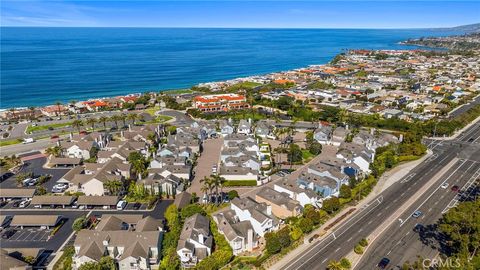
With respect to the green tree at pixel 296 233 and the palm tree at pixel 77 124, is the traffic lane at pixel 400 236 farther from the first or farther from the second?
the palm tree at pixel 77 124

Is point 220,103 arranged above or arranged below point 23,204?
above

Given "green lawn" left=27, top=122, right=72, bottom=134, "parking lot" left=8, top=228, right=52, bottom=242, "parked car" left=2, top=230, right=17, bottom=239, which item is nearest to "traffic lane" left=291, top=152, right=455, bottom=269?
"parking lot" left=8, top=228, right=52, bottom=242

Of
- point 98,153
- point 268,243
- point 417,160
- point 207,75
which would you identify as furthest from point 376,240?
point 207,75

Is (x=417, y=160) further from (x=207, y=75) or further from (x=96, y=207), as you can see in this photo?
(x=207, y=75)

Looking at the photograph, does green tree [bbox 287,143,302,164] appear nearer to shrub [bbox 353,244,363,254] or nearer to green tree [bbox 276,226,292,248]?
green tree [bbox 276,226,292,248]

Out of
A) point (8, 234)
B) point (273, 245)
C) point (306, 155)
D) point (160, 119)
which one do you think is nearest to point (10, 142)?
point (160, 119)

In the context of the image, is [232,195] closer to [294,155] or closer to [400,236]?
[294,155]

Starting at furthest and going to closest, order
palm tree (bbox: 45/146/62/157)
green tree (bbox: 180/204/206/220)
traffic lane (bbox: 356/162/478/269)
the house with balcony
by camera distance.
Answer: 1. palm tree (bbox: 45/146/62/157)
2. green tree (bbox: 180/204/206/220)
3. traffic lane (bbox: 356/162/478/269)
4. the house with balcony
